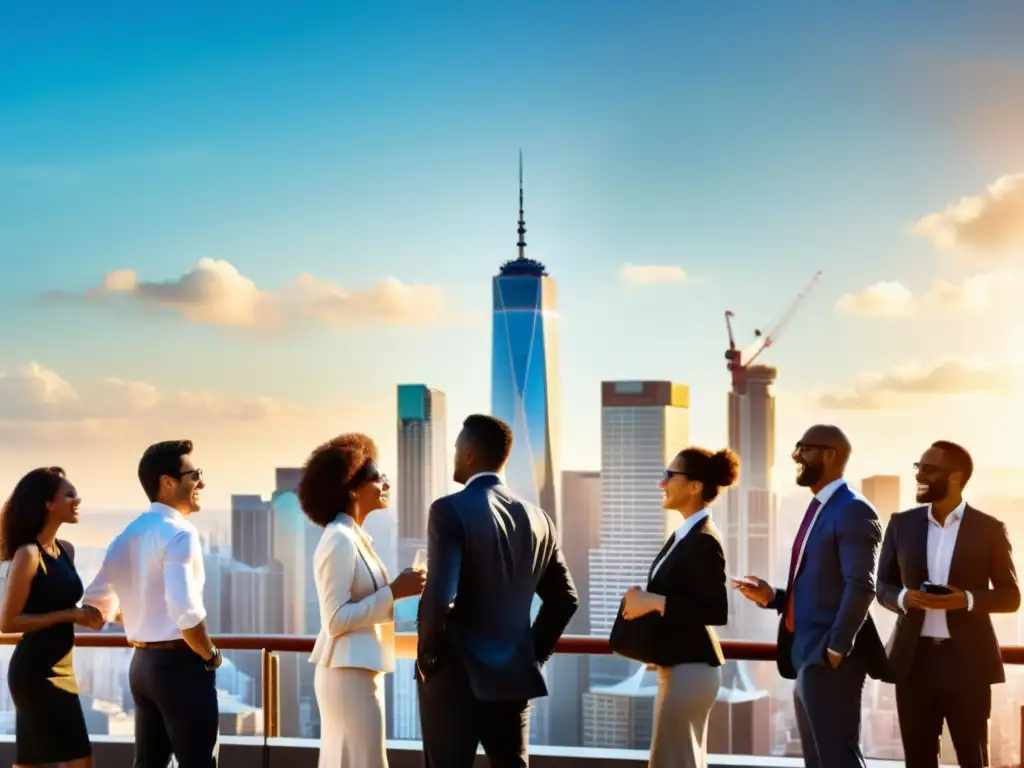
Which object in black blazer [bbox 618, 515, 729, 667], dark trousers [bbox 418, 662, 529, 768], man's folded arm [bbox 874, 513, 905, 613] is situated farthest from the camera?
man's folded arm [bbox 874, 513, 905, 613]

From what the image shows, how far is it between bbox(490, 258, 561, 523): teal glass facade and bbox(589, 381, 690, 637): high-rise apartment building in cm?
596

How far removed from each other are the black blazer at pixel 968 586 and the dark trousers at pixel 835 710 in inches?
12.5

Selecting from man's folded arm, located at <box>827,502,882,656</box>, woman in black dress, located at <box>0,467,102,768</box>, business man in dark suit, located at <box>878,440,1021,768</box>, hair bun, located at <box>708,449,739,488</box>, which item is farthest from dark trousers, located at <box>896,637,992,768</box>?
woman in black dress, located at <box>0,467,102,768</box>

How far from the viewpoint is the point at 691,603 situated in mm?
4453

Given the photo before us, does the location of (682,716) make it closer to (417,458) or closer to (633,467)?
(417,458)

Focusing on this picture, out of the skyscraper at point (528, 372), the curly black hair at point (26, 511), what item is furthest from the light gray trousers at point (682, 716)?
the skyscraper at point (528, 372)

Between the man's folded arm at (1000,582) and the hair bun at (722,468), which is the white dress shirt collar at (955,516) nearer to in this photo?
the man's folded arm at (1000,582)

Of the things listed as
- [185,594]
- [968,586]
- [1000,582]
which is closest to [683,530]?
[968,586]

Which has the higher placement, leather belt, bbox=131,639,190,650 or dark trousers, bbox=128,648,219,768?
leather belt, bbox=131,639,190,650

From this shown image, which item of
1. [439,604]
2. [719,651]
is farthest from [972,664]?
[439,604]

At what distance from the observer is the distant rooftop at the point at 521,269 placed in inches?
4668

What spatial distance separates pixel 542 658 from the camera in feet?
14.9

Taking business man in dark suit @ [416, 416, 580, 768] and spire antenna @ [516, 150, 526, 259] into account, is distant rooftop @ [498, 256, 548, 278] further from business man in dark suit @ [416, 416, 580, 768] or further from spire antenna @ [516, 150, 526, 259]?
business man in dark suit @ [416, 416, 580, 768]

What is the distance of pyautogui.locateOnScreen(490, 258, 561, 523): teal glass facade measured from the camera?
353ft
